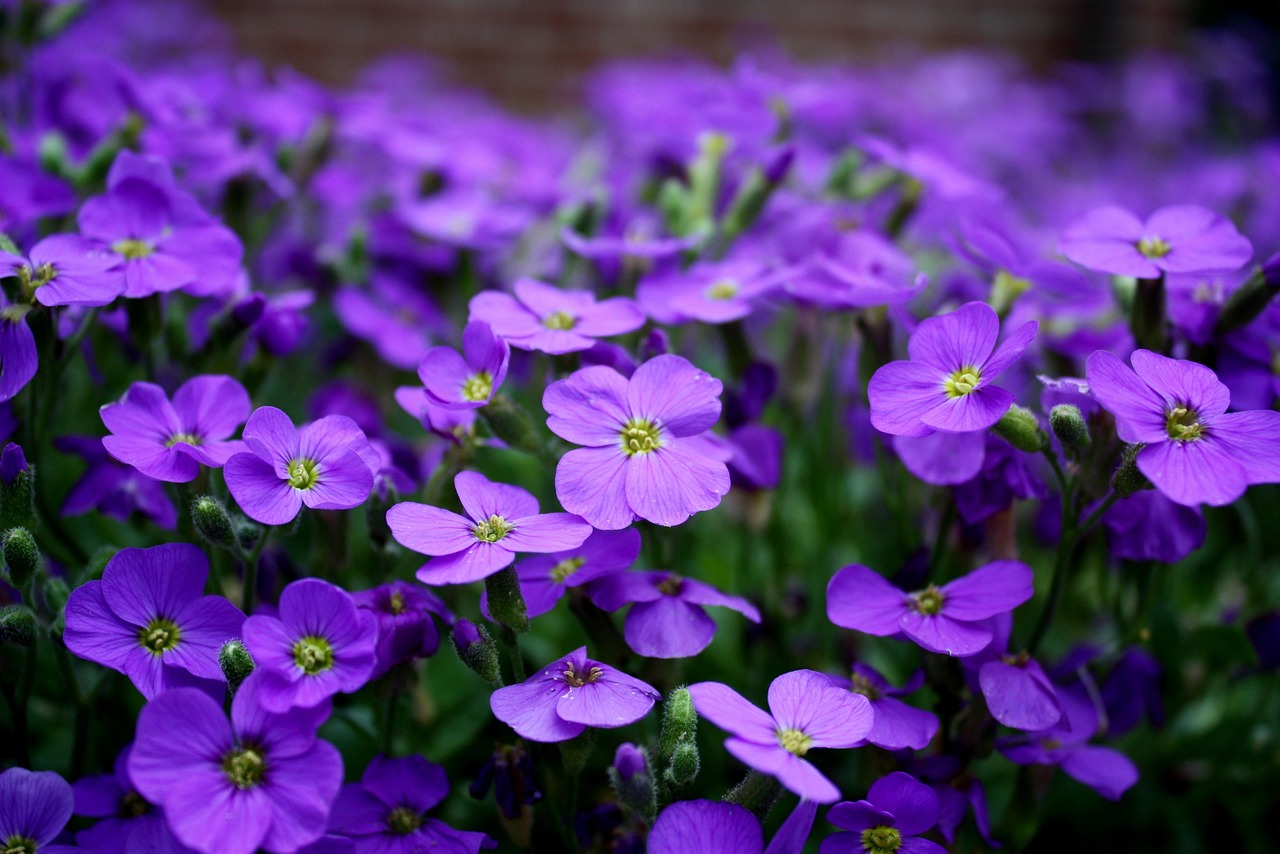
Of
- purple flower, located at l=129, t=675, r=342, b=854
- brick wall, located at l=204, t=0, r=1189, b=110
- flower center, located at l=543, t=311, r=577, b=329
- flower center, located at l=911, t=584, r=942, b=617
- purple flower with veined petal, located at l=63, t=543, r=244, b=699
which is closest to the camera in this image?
purple flower, located at l=129, t=675, r=342, b=854

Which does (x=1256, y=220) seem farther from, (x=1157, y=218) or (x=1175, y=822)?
(x=1175, y=822)

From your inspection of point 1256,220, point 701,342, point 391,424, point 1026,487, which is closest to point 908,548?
point 1026,487

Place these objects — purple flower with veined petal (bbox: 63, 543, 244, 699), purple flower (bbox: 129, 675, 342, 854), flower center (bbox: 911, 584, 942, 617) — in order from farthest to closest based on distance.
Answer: flower center (bbox: 911, 584, 942, 617) < purple flower with veined petal (bbox: 63, 543, 244, 699) < purple flower (bbox: 129, 675, 342, 854)

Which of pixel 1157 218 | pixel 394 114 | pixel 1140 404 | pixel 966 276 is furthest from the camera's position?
pixel 394 114

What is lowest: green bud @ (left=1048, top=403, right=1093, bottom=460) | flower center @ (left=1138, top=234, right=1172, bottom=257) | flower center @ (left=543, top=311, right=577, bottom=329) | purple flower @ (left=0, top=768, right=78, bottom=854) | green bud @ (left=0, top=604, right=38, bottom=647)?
purple flower @ (left=0, top=768, right=78, bottom=854)

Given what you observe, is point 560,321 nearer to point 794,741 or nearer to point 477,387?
point 477,387

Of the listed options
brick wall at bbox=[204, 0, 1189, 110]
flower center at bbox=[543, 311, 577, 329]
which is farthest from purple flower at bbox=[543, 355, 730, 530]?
brick wall at bbox=[204, 0, 1189, 110]

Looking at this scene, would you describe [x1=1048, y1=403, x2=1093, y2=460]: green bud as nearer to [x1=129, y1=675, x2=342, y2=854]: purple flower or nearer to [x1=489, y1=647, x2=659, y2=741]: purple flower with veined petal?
[x1=489, y1=647, x2=659, y2=741]: purple flower with veined petal
